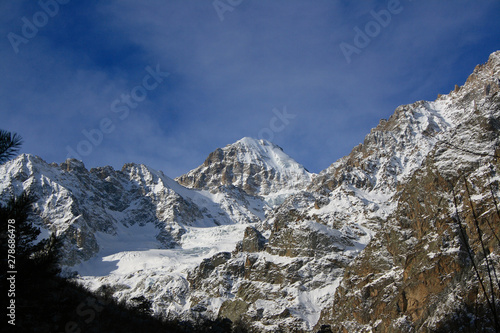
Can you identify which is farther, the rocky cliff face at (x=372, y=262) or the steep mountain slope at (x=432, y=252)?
the rocky cliff face at (x=372, y=262)

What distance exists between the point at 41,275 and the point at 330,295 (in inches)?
3649

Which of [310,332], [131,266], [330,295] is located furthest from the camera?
[131,266]

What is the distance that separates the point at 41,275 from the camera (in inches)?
485

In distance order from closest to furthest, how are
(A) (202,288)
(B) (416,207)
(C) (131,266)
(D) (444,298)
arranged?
1. (D) (444,298)
2. (B) (416,207)
3. (A) (202,288)
4. (C) (131,266)

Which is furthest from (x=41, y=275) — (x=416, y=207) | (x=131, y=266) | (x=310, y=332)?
(x=131, y=266)

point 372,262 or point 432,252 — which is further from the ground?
point 372,262

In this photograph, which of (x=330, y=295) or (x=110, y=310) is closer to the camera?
(x=110, y=310)

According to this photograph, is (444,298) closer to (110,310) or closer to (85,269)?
(110,310)

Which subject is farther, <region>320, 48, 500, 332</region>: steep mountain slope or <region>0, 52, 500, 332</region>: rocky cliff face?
<region>0, 52, 500, 332</region>: rocky cliff face

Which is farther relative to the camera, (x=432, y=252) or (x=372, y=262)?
(x=372, y=262)

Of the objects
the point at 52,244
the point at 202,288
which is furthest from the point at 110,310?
the point at 202,288

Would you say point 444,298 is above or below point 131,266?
below

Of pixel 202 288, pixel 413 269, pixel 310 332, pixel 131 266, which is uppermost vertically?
pixel 131 266

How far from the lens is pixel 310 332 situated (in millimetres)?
87625
